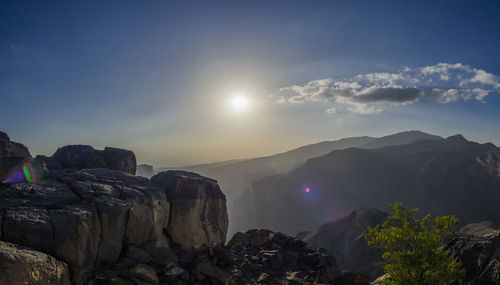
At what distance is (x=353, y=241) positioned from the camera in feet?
261

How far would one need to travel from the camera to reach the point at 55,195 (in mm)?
16094

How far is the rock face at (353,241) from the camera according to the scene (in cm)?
6962

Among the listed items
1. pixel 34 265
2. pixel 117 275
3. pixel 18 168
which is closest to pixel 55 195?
pixel 18 168

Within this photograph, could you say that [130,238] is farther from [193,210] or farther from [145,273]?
[193,210]

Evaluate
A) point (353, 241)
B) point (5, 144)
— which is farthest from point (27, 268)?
point (353, 241)

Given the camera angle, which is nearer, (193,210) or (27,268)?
(27,268)

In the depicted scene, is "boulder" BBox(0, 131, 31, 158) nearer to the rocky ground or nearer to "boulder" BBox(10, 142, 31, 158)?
"boulder" BBox(10, 142, 31, 158)

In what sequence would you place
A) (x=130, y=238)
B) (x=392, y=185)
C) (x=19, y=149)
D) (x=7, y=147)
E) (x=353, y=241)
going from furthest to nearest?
(x=392, y=185) < (x=353, y=241) < (x=19, y=149) < (x=7, y=147) < (x=130, y=238)

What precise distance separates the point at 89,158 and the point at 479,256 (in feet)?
120

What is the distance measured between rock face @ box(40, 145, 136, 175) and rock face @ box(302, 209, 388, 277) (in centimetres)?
5170

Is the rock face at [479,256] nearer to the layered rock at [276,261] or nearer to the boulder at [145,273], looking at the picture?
the layered rock at [276,261]

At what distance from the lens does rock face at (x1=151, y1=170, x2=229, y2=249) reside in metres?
22.9

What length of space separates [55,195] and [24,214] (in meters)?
3.00

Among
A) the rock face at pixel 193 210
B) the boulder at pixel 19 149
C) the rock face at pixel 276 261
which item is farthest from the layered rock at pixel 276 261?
the boulder at pixel 19 149
